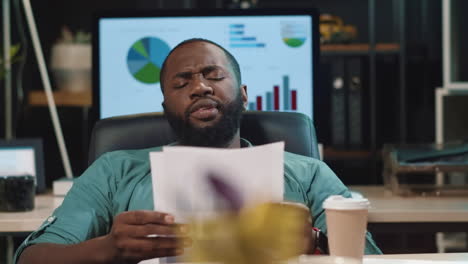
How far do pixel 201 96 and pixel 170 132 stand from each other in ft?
0.56

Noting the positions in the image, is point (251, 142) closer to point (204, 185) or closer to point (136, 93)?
point (136, 93)

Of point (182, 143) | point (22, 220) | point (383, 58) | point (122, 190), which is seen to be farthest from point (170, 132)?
point (383, 58)

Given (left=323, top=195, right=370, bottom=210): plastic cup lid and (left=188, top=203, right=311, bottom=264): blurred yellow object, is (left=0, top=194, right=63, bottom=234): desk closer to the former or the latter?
(left=323, top=195, right=370, bottom=210): plastic cup lid

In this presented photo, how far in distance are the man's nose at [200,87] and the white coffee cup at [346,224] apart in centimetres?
63

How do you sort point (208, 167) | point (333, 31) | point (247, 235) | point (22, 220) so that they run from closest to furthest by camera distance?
point (247, 235)
point (208, 167)
point (22, 220)
point (333, 31)

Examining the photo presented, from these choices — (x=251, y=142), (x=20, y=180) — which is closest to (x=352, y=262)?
(x=251, y=142)

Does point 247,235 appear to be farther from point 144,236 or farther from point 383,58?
point 383,58

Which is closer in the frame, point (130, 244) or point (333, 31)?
point (130, 244)

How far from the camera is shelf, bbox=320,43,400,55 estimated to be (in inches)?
149

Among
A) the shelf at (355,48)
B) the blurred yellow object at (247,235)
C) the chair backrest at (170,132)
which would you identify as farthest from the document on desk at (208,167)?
the shelf at (355,48)

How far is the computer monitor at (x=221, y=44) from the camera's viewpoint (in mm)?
2189

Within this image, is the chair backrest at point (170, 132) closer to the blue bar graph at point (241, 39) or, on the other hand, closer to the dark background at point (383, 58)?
the blue bar graph at point (241, 39)

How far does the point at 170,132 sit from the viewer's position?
5.79ft

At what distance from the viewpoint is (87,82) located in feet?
9.20
